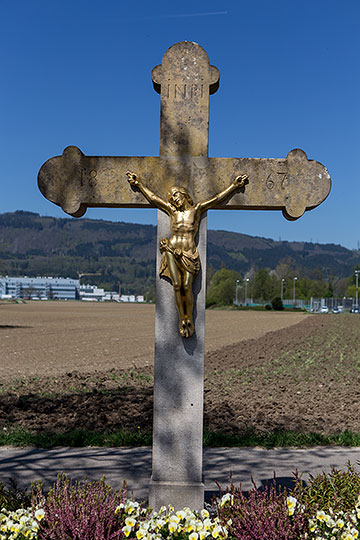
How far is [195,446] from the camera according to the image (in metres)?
4.73

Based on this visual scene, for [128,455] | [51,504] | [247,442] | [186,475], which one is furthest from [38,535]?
[247,442]

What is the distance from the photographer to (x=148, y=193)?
483 cm

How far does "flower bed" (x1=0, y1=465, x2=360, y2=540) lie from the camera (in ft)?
13.0

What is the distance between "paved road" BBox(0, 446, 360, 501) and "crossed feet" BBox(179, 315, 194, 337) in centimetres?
168

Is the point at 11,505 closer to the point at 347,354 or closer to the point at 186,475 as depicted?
the point at 186,475

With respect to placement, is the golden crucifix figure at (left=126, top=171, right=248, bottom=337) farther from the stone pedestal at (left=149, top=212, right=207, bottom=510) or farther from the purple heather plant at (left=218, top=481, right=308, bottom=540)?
the purple heather plant at (left=218, top=481, right=308, bottom=540)

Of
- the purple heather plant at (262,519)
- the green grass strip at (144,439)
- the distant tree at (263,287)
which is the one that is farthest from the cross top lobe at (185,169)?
the distant tree at (263,287)

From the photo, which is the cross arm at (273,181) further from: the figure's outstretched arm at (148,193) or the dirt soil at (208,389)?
the dirt soil at (208,389)

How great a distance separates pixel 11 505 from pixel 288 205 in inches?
125

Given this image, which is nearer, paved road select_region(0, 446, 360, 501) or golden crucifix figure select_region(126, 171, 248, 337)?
golden crucifix figure select_region(126, 171, 248, 337)

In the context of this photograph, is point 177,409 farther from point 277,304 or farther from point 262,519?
point 277,304

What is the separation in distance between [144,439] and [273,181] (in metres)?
4.10

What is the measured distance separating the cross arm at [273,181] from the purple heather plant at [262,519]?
2.25 meters

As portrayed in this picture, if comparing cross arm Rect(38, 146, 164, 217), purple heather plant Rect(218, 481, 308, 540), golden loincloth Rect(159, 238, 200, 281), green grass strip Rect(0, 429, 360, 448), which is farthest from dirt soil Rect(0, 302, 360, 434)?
cross arm Rect(38, 146, 164, 217)
